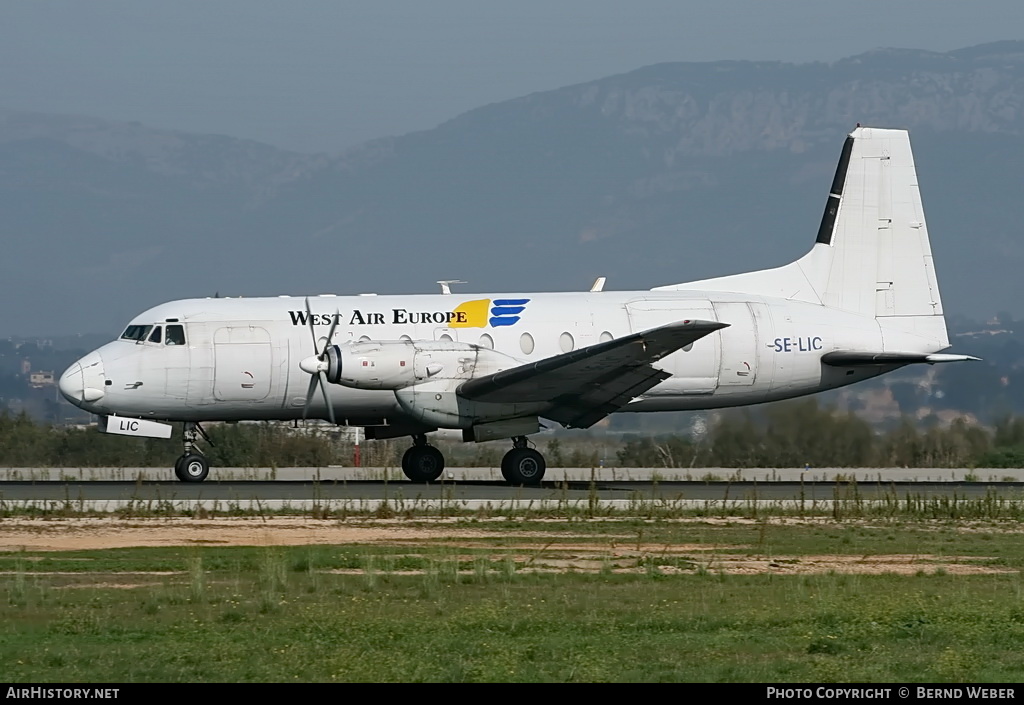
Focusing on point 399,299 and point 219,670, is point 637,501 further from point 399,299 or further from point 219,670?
point 219,670

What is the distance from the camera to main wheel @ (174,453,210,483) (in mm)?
25922

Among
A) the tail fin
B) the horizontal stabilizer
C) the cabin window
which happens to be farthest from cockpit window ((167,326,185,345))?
the horizontal stabilizer

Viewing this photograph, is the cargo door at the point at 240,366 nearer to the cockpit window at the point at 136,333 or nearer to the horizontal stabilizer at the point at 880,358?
the cockpit window at the point at 136,333

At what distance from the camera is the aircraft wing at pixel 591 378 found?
23.2m

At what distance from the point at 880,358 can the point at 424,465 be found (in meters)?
8.85

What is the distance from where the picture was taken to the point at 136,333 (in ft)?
84.7

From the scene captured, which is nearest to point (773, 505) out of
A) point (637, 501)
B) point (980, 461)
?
point (637, 501)

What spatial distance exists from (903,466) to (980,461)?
215 centimetres

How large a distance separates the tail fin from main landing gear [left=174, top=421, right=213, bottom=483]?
9.57 m

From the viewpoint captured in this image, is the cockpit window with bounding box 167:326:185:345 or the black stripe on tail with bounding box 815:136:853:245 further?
the black stripe on tail with bounding box 815:136:853:245

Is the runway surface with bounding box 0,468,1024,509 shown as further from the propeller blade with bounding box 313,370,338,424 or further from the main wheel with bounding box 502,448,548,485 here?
the propeller blade with bounding box 313,370,338,424

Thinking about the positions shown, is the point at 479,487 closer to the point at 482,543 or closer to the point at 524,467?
the point at 524,467

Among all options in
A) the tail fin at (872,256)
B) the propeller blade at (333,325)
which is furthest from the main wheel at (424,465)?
the tail fin at (872,256)

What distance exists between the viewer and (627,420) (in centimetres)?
3297
